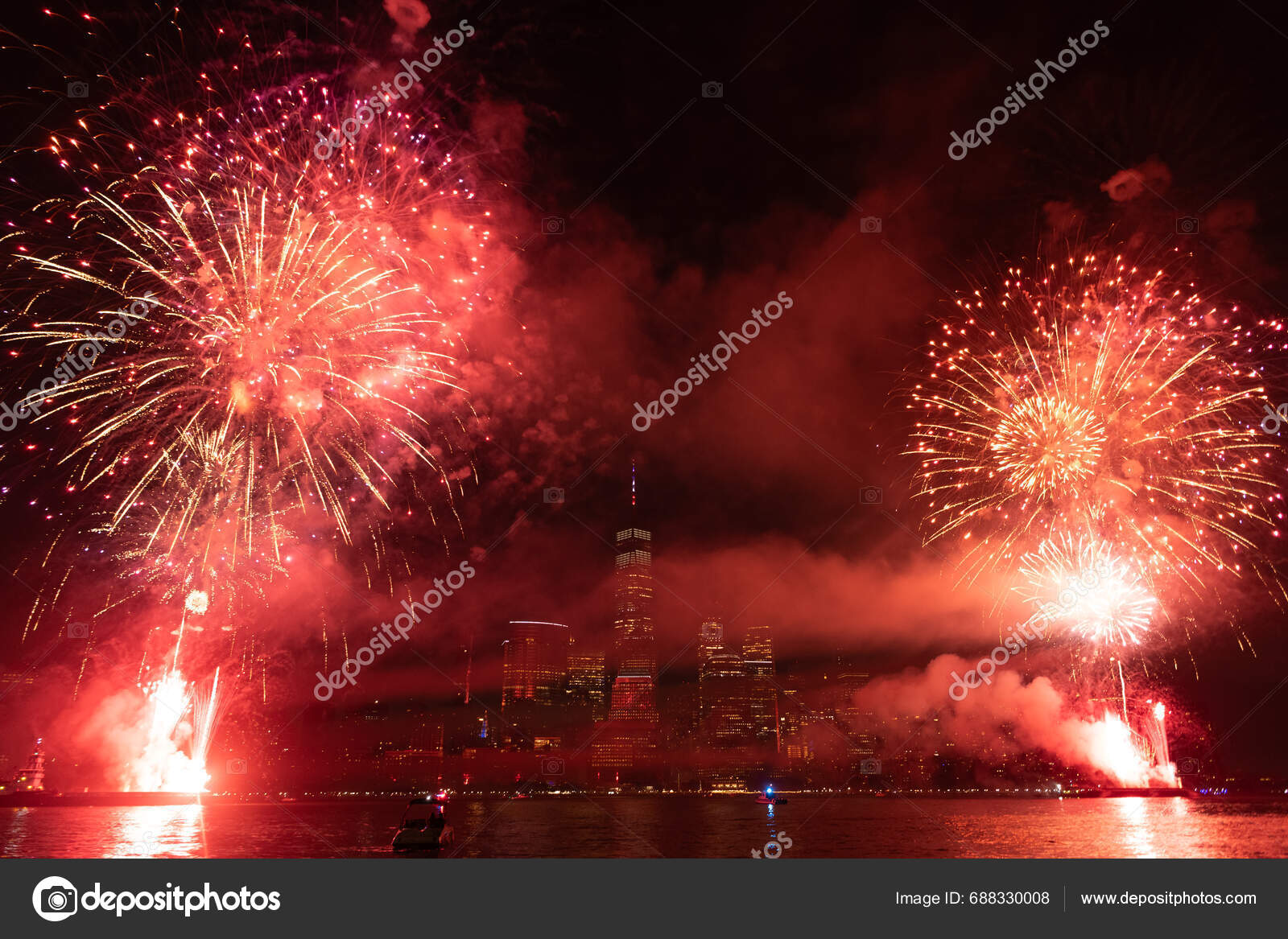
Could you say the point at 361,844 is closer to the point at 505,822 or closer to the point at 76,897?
the point at 505,822

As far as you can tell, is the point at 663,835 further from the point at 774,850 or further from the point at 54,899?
the point at 54,899

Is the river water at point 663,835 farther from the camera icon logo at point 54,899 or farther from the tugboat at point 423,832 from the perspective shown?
the camera icon logo at point 54,899

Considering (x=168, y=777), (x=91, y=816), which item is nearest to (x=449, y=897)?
(x=91, y=816)

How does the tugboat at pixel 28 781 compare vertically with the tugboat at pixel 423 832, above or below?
above

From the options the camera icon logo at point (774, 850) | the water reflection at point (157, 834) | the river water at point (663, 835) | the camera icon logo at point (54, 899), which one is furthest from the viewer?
the river water at point (663, 835)

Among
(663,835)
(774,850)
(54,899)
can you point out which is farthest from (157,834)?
(54,899)

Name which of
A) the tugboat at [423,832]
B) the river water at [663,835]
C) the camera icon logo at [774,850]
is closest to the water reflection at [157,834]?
the river water at [663,835]

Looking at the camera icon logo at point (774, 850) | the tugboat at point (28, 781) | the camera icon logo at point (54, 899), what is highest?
the tugboat at point (28, 781)

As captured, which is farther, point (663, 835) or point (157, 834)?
point (663, 835)
